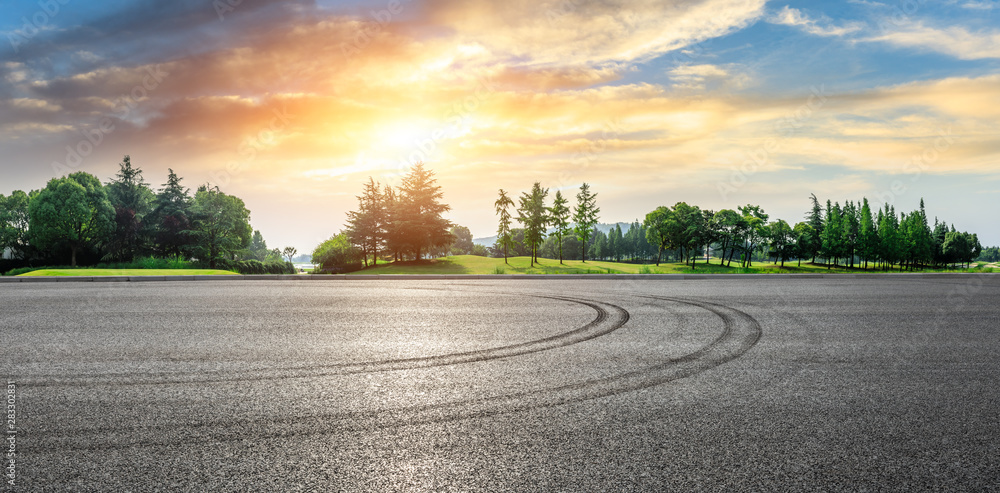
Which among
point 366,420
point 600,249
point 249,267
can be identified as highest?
point 600,249

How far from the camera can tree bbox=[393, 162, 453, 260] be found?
48938 mm

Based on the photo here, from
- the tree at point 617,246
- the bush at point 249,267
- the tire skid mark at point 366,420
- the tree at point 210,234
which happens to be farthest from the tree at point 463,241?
the tire skid mark at point 366,420

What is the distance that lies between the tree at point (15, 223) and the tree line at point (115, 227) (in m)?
0.16

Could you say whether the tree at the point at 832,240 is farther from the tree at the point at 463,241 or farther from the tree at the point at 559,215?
the tree at the point at 463,241

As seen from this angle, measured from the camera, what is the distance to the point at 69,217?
5275 centimetres

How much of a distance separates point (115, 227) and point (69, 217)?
456 cm

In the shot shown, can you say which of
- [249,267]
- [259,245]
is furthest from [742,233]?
[259,245]

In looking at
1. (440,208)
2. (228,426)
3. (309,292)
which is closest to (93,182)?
(440,208)

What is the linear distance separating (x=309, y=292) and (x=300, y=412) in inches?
517

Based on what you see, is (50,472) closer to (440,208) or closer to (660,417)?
(660,417)

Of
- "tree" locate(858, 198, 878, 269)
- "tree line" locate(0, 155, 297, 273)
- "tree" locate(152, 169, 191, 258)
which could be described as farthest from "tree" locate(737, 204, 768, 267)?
"tree" locate(152, 169, 191, 258)

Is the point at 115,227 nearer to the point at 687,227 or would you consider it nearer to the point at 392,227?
the point at 392,227

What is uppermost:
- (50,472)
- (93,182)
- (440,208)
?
(93,182)

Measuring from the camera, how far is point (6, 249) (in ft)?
226
